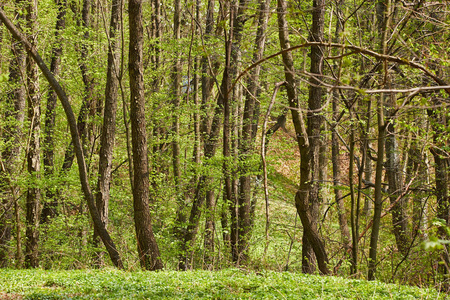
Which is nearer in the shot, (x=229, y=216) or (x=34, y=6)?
(x=34, y=6)

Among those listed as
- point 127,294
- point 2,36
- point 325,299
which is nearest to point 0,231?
point 2,36

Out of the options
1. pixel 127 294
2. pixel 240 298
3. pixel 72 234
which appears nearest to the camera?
pixel 240 298

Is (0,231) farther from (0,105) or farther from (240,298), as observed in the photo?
(240,298)

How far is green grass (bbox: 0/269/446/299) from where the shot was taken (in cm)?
520

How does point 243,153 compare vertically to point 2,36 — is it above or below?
below

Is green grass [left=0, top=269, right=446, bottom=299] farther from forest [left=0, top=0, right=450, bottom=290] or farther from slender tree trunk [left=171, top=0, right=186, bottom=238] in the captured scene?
slender tree trunk [left=171, top=0, right=186, bottom=238]

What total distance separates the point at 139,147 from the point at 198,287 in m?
3.40

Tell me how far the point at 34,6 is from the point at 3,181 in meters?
4.32

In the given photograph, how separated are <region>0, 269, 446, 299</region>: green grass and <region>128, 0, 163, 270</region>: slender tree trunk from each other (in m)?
1.55

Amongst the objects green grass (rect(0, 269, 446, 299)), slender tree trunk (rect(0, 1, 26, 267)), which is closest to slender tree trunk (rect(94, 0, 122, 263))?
slender tree trunk (rect(0, 1, 26, 267))

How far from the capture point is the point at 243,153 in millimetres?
11406

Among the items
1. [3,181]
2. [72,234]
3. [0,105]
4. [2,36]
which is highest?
[2,36]

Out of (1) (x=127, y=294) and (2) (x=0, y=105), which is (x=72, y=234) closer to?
(2) (x=0, y=105)

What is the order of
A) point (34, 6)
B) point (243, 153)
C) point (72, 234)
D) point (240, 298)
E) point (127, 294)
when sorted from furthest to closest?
point (72, 234) < point (243, 153) < point (34, 6) < point (127, 294) < point (240, 298)
